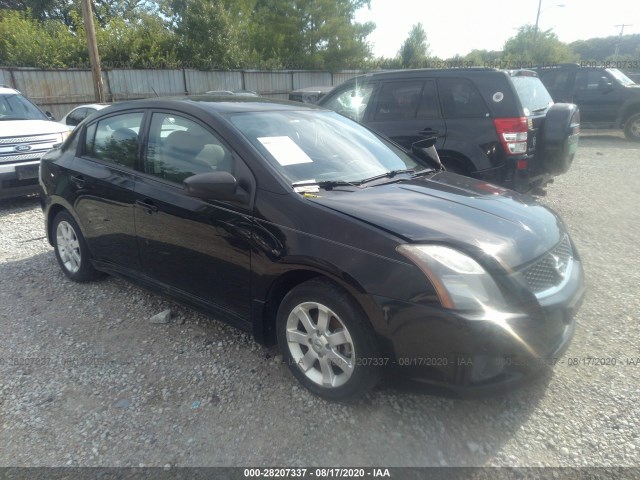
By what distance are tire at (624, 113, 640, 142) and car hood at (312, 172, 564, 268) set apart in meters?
12.8

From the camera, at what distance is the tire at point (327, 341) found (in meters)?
2.44

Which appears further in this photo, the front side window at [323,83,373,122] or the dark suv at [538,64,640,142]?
the dark suv at [538,64,640,142]

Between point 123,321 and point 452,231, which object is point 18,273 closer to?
point 123,321

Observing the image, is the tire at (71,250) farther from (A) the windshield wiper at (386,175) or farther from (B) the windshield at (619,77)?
(B) the windshield at (619,77)

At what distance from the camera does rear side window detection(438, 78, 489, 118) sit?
5593 millimetres

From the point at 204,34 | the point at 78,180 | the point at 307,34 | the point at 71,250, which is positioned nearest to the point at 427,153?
the point at 78,180

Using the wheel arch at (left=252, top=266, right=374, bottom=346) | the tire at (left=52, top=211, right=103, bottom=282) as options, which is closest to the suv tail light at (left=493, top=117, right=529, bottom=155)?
the wheel arch at (left=252, top=266, right=374, bottom=346)

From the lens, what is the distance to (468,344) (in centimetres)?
221

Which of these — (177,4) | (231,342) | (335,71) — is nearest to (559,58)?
(335,71)

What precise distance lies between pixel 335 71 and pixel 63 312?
72.8 feet

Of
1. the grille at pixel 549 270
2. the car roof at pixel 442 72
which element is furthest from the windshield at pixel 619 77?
the grille at pixel 549 270

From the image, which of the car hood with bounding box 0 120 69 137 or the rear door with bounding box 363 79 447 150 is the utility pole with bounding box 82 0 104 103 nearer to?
the car hood with bounding box 0 120 69 137

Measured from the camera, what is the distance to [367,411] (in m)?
2.63

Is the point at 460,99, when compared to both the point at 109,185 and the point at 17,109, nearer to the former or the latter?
the point at 109,185
